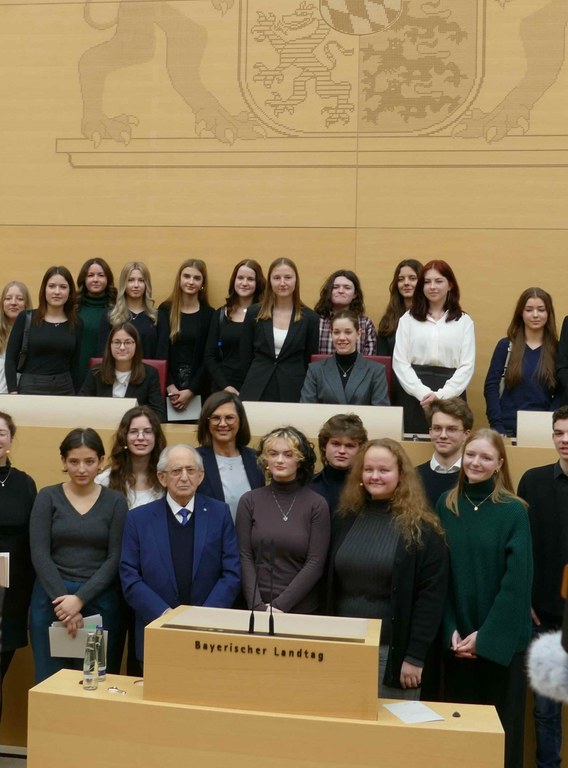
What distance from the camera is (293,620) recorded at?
3.01m

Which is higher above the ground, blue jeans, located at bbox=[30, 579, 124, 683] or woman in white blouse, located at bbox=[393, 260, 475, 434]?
woman in white blouse, located at bbox=[393, 260, 475, 434]

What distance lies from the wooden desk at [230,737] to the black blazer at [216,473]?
1.24 metres

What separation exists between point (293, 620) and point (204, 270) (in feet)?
12.9

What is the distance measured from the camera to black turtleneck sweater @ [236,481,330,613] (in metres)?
3.71

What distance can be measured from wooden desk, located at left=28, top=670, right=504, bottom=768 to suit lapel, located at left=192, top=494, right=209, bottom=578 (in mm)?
833

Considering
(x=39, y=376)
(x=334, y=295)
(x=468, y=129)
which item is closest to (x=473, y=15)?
(x=468, y=129)

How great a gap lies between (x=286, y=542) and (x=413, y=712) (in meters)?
1.06

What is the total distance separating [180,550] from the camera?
3740 millimetres

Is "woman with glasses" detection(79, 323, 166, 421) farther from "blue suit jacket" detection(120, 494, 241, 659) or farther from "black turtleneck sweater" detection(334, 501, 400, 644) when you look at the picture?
"black turtleneck sweater" detection(334, 501, 400, 644)

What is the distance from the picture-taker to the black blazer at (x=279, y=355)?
5566mm

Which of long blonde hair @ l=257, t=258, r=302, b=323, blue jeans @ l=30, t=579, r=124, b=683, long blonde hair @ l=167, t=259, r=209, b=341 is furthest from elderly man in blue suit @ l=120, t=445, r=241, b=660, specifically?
long blonde hair @ l=167, t=259, r=209, b=341

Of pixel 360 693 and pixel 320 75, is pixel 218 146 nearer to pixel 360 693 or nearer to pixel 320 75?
pixel 320 75

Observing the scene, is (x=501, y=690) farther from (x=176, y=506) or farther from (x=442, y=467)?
(x=176, y=506)

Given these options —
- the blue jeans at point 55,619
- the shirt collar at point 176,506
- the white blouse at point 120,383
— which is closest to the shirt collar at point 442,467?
the shirt collar at point 176,506
